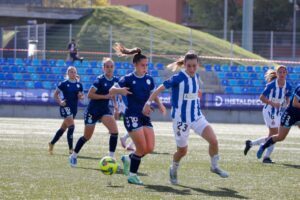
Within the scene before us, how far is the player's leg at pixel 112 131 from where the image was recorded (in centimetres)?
1381

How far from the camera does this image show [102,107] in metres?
14.2

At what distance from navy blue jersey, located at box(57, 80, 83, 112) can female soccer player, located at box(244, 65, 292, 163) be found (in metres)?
3.67

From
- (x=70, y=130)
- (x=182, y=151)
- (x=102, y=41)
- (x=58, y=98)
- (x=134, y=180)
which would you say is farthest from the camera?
(x=102, y=41)

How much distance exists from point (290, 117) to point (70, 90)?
4581 mm

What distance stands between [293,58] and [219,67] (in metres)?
10.1

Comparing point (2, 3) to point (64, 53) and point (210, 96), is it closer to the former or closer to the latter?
point (64, 53)

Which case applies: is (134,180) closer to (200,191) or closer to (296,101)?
(200,191)

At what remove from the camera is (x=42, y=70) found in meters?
37.5

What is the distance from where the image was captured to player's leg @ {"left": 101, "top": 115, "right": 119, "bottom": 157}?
13.8m

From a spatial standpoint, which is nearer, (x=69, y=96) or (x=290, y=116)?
(x=290, y=116)

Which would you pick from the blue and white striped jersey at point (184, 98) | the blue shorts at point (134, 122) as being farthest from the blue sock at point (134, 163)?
the blue and white striped jersey at point (184, 98)

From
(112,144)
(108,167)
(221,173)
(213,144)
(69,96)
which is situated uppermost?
(69,96)

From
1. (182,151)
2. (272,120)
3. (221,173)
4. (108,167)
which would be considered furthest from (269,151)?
(108,167)

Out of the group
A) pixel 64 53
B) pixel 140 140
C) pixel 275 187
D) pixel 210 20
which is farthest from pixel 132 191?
pixel 210 20
